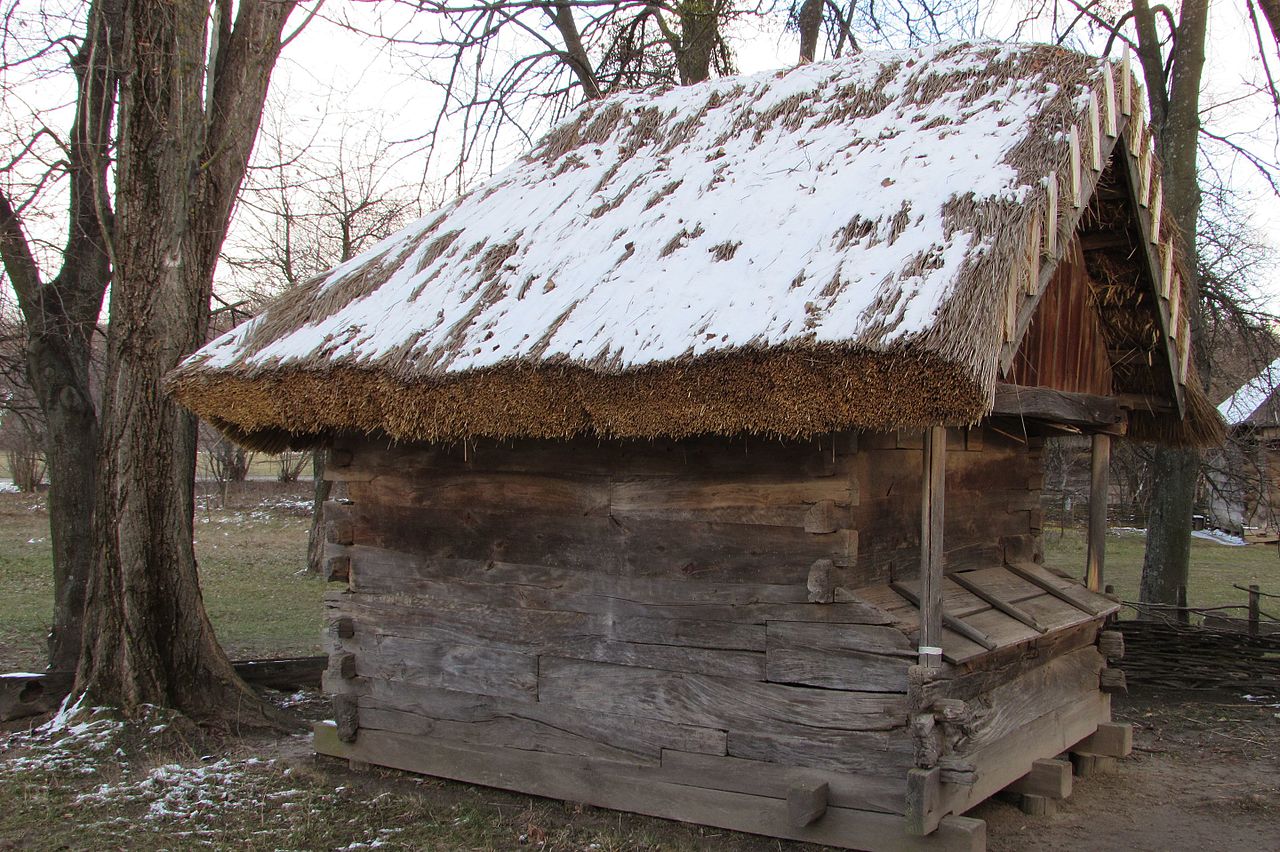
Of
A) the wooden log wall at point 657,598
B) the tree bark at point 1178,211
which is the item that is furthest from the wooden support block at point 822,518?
the tree bark at point 1178,211

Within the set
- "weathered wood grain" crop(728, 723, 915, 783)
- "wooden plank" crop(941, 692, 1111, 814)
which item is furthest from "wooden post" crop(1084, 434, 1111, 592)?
"weathered wood grain" crop(728, 723, 915, 783)

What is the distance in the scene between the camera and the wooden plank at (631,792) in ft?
15.7

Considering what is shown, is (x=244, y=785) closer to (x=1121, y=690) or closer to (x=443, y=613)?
(x=443, y=613)

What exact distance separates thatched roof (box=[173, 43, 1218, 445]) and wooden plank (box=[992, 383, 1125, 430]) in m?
0.46

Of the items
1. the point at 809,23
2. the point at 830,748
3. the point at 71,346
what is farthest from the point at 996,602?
the point at 809,23

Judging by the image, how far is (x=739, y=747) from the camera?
5199 millimetres

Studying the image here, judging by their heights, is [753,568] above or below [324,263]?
below

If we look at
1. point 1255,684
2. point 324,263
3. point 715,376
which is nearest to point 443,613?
point 715,376

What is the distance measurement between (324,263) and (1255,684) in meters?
15.6

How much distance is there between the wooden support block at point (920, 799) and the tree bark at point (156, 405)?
468 centimetres

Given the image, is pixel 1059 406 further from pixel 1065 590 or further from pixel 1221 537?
pixel 1221 537

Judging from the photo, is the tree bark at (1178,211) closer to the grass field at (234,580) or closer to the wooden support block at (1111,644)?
the wooden support block at (1111,644)

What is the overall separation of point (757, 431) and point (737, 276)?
0.89 metres

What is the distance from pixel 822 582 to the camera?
486 cm
